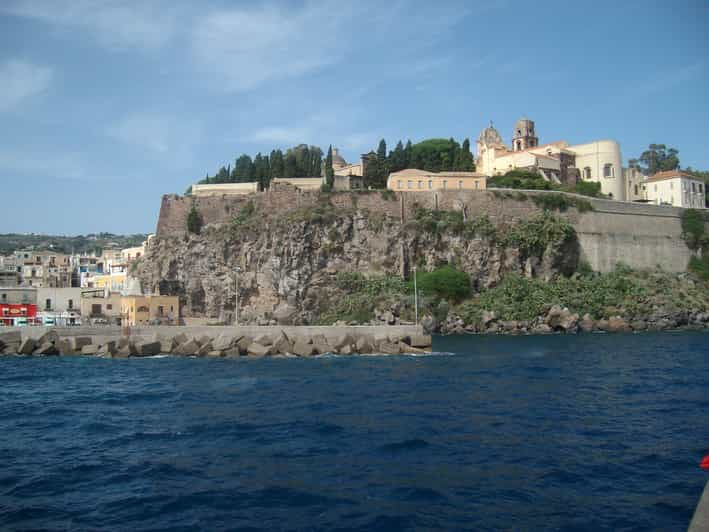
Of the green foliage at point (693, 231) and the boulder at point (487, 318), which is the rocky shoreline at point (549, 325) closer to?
the boulder at point (487, 318)

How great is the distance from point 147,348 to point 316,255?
1594cm

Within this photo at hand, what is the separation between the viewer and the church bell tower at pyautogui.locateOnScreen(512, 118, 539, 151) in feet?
228

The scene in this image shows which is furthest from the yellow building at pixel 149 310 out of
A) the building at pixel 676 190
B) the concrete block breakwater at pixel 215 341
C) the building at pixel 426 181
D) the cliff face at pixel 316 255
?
the building at pixel 676 190

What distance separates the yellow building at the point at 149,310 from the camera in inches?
1598

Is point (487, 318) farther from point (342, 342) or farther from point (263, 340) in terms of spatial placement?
point (263, 340)

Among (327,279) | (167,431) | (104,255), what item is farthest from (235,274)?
(104,255)

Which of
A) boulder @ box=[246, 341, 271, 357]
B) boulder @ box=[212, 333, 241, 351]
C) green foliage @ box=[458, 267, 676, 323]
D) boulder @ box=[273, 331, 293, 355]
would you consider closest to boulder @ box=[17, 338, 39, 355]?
boulder @ box=[212, 333, 241, 351]

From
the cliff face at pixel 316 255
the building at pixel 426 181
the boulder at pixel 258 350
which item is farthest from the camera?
the building at pixel 426 181

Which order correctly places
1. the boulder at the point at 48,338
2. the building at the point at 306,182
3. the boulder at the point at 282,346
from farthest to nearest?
1. the building at the point at 306,182
2. the boulder at the point at 48,338
3. the boulder at the point at 282,346

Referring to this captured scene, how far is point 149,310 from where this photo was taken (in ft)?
135

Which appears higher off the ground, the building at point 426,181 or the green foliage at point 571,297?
the building at point 426,181

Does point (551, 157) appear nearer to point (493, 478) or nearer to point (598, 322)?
point (598, 322)

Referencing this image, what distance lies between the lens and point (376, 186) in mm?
53000

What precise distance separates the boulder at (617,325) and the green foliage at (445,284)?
911 cm
